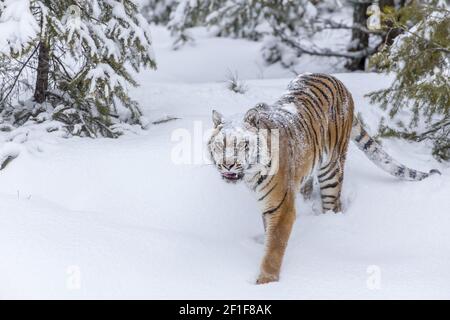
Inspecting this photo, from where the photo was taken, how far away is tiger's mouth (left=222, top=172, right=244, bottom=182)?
166 inches

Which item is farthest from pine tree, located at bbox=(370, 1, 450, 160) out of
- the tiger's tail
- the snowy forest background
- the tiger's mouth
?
the tiger's mouth

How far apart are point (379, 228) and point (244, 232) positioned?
110 cm

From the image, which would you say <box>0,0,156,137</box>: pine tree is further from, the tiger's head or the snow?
the tiger's head

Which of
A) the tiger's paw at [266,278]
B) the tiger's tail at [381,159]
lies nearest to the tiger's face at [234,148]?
the tiger's paw at [266,278]

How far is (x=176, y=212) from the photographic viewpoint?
5.26 meters

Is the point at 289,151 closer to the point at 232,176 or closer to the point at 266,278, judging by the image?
the point at 232,176

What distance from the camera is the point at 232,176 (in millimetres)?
4223

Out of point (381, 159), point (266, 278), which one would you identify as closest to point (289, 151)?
point (266, 278)

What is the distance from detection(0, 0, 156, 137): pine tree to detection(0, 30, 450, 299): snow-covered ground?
0.38 metres

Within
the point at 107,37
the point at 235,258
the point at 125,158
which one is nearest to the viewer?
the point at 235,258

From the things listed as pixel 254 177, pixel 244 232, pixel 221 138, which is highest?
pixel 221 138

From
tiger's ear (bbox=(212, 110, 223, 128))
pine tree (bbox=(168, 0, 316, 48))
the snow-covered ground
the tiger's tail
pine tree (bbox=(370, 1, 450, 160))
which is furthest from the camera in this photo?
pine tree (bbox=(168, 0, 316, 48))
